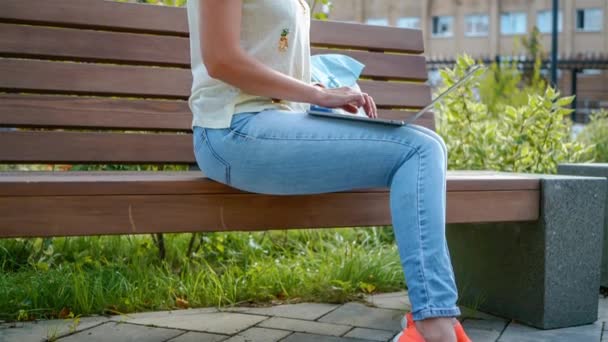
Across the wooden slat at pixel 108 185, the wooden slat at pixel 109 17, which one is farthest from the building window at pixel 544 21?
the wooden slat at pixel 108 185

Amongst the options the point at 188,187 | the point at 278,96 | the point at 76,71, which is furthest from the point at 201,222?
the point at 76,71

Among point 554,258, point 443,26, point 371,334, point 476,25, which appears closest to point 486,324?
point 554,258

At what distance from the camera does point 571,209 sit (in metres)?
2.90

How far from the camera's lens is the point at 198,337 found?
2.74m

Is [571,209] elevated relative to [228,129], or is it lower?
lower

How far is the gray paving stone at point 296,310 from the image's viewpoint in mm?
3064

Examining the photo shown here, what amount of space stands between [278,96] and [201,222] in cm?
42

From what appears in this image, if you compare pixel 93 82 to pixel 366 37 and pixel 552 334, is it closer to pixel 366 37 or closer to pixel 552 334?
pixel 366 37

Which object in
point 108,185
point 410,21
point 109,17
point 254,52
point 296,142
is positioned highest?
point 410,21

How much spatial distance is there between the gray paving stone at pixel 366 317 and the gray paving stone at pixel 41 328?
82 cm

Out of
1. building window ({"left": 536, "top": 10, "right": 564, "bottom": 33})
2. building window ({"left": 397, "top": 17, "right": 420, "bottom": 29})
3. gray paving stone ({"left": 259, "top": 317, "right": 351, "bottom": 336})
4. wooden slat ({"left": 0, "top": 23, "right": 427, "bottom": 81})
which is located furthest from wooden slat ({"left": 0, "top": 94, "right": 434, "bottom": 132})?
building window ({"left": 397, "top": 17, "right": 420, "bottom": 29})

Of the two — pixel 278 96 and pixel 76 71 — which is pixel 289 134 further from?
pixel 76 71

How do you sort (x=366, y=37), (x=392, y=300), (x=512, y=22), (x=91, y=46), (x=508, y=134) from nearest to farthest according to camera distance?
(x=91, y=46)
(x=392, y=300)
(x=366, y=37)
(x=508, y=134)
(x=512, y=22)

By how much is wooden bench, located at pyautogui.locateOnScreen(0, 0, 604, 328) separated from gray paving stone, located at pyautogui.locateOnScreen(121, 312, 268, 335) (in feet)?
1.74
